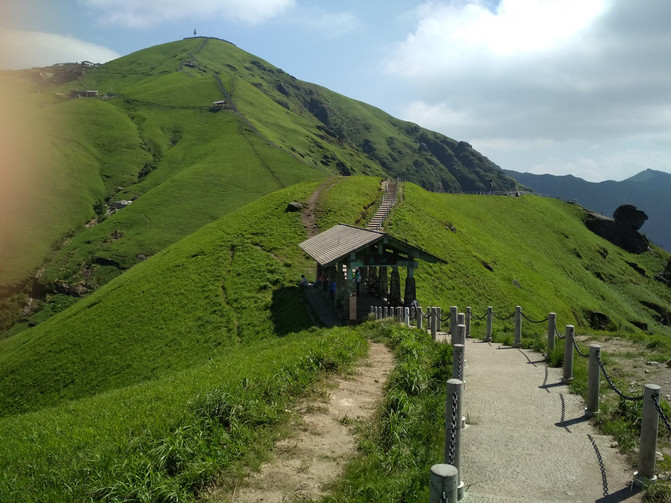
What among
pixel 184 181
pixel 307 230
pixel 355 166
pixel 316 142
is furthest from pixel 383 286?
pixel 355 166

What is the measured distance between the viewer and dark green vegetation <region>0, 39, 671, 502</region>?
8.88 meters

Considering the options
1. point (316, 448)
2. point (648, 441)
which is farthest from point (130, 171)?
point (648, 441)

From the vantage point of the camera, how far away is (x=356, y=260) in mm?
27062

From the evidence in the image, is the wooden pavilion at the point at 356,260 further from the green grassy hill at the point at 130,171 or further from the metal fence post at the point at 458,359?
the green grassy hill at the point at 130,171

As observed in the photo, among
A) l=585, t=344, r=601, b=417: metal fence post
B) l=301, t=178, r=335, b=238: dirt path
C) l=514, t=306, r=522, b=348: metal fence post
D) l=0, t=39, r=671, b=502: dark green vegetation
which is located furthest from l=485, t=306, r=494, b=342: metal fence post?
l=301, t=178, r=335, b=238: dirt path

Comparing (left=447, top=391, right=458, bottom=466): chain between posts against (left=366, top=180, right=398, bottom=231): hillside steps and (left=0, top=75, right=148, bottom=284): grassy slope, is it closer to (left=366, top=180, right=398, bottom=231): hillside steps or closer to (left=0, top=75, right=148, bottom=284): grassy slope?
(left=366, top=180, right=398, bottom=231): hillside steps

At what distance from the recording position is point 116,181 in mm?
107125

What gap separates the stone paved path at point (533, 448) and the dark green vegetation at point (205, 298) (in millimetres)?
1064

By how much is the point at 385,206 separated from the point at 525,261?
1978 centimetres

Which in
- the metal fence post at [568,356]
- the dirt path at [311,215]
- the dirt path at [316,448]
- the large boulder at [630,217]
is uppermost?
the large boulder at [630,217]

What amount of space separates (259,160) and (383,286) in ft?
254

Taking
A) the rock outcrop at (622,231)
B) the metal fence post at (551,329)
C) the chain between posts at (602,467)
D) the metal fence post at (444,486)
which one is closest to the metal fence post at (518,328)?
the metal fence post at (551,329)

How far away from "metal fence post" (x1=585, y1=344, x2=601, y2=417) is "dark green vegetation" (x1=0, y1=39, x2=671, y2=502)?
12.3ft

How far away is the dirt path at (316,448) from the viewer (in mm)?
7805
